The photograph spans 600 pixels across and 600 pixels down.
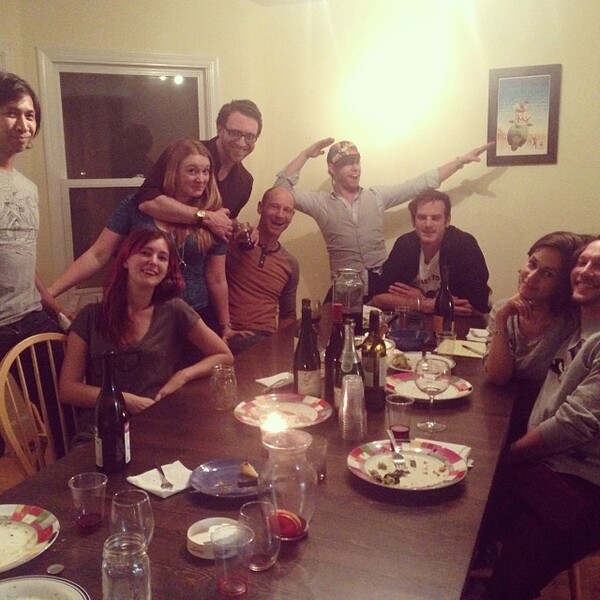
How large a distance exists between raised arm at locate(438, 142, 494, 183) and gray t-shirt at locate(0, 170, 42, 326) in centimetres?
244

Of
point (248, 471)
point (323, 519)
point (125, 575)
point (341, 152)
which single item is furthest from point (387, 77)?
point (125, 575)

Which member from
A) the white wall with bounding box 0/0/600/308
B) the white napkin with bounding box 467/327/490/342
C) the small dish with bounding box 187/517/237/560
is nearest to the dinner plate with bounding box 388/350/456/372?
the white napkin with bounding box 467/327/490/342

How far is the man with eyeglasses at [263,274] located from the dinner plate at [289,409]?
4.35ft

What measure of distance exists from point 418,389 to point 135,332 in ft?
3.04

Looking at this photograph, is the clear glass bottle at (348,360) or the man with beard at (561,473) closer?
the man with beard at (561,473)

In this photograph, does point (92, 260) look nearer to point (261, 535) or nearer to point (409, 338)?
point (409, 338)

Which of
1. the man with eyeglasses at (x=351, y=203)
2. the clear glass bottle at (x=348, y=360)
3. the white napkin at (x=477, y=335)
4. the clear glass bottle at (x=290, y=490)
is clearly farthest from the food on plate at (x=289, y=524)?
the man with eyeglasses at (x=351, y=203)

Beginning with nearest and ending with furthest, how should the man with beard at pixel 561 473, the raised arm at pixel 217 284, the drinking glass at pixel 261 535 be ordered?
the drinking glass at pixel 261 535, the man with beard at pixel 561 473, the raised arm at pixel 217 284

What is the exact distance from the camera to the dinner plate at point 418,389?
182cm

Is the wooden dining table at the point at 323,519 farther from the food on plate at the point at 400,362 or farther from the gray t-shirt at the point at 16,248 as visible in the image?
the gray t-shirt at the point at 16,248

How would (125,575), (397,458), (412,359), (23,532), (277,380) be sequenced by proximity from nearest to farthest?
1. (125,575)
2. (23,532)
3. (397,458)
4. (277,380)
5. (412,359)

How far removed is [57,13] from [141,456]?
9.71ft

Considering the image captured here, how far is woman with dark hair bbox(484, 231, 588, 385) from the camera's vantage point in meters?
1.98

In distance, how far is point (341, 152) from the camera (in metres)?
3.81
